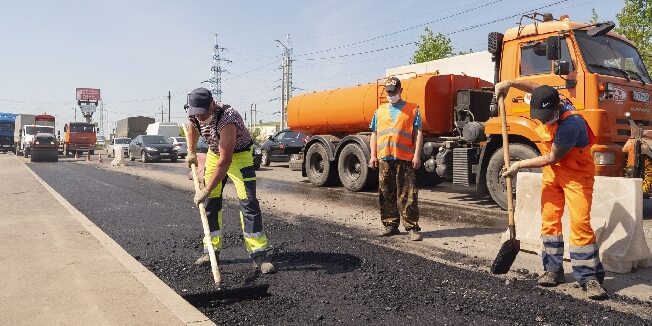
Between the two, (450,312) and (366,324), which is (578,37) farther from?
Answer: (366,324)

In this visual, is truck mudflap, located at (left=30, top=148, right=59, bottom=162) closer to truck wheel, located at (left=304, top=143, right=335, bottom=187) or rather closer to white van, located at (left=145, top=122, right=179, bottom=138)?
white van, located at (left=145, top=122, right=179, bottom=138)

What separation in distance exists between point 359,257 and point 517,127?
376cm

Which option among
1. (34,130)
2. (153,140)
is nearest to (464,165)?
(153,140)

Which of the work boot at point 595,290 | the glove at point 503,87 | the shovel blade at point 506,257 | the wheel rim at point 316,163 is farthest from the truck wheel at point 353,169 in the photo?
the work boot at point 595,290

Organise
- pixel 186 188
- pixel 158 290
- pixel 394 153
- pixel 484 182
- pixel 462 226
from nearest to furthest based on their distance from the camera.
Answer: pixel 158 290, pixel 394 153, pixel 462 226, pixel 484 182, pixel 186 188

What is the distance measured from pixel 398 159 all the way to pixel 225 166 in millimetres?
2488

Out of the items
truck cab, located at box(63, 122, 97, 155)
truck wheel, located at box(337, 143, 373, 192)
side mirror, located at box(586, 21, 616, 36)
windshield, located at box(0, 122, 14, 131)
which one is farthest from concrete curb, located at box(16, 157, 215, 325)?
windshield, located at box(0, 122, 14, 131)

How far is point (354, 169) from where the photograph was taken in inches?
438

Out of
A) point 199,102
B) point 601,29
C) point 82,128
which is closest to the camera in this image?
point 199,102

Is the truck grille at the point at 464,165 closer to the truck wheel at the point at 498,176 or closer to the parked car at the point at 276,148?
the truck wheel at the point at 498,176

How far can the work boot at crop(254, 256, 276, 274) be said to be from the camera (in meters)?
4.42

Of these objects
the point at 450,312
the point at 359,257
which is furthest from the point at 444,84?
the point at 450,312

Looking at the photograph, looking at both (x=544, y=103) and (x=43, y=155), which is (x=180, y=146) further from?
(x=544, y=103)

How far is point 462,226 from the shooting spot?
6.74 metres
